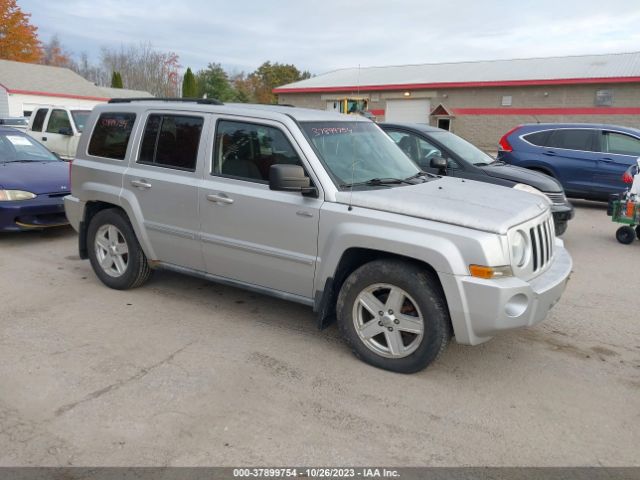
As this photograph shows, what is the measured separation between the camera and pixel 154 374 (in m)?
3.87

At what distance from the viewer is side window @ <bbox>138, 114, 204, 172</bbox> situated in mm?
4879

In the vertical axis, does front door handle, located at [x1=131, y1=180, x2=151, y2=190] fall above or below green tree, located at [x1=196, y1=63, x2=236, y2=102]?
below

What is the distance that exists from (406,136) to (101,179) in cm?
475

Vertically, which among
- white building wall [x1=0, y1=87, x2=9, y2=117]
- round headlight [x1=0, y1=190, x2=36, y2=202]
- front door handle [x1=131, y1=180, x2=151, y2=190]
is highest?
white building wall [x1=0, y1=87, x2=9, y2=117]

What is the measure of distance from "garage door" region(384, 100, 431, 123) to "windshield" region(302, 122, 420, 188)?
2929 centimetres

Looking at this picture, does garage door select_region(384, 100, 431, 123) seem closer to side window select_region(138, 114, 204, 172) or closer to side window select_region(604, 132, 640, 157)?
side window select_region(604, 132, 640, 157)

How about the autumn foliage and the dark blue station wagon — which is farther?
the autumn foliage

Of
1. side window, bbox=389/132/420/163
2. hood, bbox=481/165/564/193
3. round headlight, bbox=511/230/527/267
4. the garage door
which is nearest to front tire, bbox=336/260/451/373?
round headlight, bbox=511/230/527/267

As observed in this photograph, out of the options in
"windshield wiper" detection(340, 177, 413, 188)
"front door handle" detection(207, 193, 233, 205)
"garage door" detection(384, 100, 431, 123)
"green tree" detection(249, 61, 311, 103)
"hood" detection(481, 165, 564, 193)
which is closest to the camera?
"windshield wiper" detection(340, 177, 413, 188)

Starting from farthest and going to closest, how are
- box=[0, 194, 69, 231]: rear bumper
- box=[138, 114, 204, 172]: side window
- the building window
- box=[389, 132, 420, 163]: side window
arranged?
the building window < box=[389, 132, 420, 163]: side window < box=[0, 194, 69, 231]: rear bumper < box=[138, 114, 204, 172]: side window

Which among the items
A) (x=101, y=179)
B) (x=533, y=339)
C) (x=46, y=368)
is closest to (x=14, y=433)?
(x=46, y=368)

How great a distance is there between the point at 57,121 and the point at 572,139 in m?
13.0

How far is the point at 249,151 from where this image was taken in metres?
4.60

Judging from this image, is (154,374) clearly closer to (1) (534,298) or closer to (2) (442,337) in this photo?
(2) (442,337)
